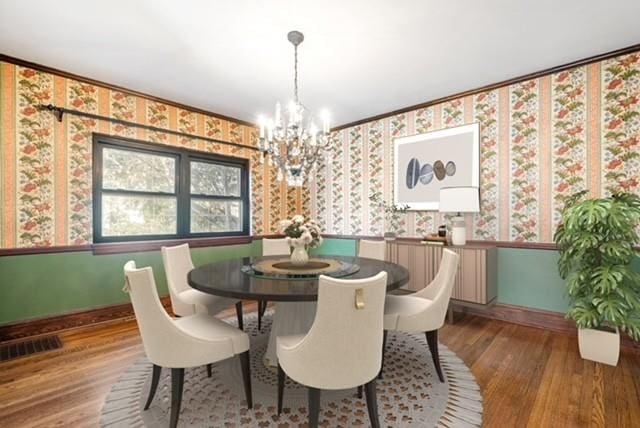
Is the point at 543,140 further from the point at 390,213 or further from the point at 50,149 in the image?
the point at 50,149

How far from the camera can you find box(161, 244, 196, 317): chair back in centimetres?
239

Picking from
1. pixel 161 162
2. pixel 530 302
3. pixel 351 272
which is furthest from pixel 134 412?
pixel 530 302

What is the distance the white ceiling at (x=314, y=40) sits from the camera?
2.09 metres

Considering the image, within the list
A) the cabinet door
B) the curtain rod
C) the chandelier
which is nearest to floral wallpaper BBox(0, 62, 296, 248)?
the curtain rod

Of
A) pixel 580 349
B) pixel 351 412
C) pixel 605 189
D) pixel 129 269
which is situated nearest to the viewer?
pixel 129 269

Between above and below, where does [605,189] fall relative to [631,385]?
above

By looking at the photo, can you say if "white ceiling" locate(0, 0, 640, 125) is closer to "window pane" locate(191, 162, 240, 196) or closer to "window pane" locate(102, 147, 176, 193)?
"window pane" locate(102, 147, 176, 193)

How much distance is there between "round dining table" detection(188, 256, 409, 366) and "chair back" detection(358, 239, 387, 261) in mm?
496

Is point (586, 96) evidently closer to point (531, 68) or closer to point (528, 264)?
point (531, 68)

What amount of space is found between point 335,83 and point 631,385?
133 inches

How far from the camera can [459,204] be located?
308 centimetres

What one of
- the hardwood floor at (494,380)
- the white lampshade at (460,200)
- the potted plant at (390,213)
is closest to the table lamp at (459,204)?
the white lampshade at (460,200)

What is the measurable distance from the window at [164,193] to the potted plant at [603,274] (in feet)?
12.5

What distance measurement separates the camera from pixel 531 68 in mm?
2949
